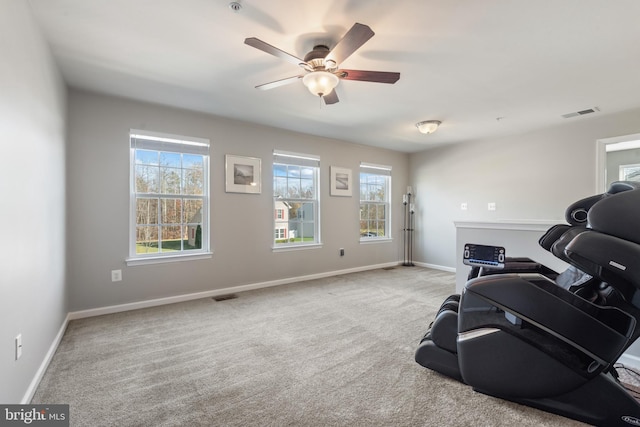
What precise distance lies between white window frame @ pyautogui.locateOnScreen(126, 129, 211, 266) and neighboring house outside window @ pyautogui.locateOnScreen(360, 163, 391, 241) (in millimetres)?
2957

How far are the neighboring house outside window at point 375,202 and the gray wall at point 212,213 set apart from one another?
0.89 feet

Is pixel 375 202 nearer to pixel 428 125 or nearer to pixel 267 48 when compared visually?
pixel 428 125

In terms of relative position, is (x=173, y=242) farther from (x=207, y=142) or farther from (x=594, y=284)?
(x=594, y=284)

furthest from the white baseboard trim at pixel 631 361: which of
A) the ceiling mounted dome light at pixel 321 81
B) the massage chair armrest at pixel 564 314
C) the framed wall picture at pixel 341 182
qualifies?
the framed wall picture at pixel 341 182

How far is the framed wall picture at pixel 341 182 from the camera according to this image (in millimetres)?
5242

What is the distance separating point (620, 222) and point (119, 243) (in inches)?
165

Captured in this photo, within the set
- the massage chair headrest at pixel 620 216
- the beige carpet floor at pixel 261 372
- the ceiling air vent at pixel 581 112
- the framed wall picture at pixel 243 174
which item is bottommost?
the beige carpet floor at pixel 261 372

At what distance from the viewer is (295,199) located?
15.8 feet

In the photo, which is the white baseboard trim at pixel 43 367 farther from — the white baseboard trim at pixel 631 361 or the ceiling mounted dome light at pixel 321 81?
the white baseboard trim at pixel 631 361

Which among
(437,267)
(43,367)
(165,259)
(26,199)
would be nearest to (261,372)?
(43,367)

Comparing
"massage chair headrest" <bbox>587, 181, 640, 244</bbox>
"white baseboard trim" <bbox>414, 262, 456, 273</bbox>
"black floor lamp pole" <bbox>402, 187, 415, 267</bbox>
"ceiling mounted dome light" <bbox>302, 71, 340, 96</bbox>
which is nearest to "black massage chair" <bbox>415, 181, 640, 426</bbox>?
"massage chair headrest" <bbox>587, 181, 640, 244</bbox>

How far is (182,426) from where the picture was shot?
1.54 meters

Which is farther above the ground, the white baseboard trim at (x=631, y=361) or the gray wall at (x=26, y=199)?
the gray wall at (x=26, y=199)

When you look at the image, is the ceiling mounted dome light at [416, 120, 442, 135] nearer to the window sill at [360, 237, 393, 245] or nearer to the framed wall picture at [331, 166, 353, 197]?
the framed wall picture at [331, 166, 353, 197]
